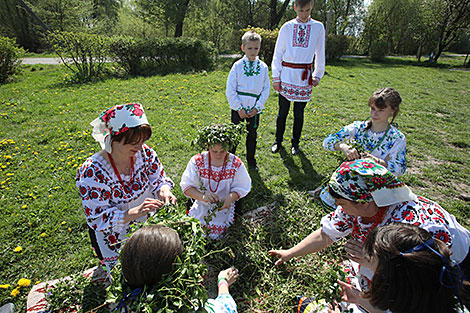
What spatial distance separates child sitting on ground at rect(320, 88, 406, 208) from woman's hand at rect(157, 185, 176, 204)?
5.42 feet

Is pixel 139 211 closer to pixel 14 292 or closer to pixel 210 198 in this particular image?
pixel 210 198

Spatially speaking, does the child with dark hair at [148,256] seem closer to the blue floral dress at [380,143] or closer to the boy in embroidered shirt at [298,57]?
the blue floral dress at [380,143]

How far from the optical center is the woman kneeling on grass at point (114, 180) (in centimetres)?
212

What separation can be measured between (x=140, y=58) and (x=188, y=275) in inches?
477

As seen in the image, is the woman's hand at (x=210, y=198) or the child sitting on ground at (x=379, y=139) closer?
the woman's hand at (x=210, y=198)

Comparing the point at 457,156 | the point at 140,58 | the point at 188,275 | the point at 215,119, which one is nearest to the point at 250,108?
the point at 215,119

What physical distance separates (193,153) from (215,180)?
226cm

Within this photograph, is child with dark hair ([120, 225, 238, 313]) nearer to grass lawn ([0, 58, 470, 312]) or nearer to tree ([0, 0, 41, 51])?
grass lawn ([0, 58, 470, 312])

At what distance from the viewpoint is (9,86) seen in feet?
28.8

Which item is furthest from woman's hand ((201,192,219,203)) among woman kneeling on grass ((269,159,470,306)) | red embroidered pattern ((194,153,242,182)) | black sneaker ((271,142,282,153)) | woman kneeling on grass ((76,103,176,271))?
black sneaker ((271,142,282,153))

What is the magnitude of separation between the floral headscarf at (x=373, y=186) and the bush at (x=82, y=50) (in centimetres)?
1114

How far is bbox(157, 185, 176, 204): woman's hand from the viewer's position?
2.54m

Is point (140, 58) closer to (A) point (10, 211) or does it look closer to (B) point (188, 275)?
(A) point (10, 211)

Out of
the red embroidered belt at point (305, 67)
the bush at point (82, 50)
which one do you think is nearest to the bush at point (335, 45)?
the bush at point (82, 50)
